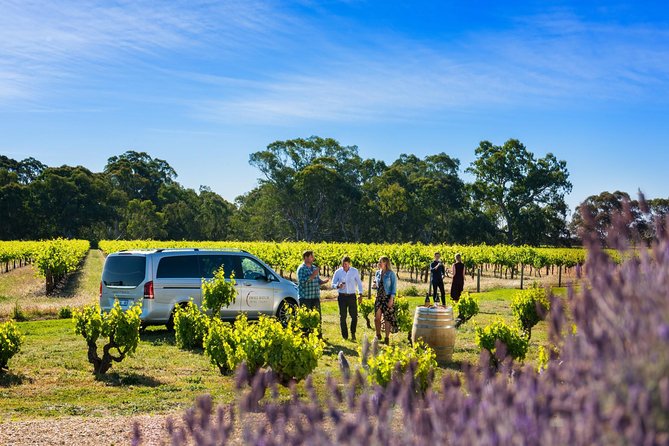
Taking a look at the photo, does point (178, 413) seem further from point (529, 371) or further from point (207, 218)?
point (207, 218)

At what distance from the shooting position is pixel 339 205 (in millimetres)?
78625

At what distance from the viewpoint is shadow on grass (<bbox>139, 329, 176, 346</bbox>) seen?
558 inches

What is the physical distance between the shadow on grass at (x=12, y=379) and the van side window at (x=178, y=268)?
12.7 feet

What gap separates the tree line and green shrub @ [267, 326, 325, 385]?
6687 centimetres

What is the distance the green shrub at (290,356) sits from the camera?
8891 mm

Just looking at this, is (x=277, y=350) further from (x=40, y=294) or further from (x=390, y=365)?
(x=40, y=294)

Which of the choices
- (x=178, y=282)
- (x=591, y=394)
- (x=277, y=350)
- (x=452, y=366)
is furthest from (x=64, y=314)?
(x=591, y=394)

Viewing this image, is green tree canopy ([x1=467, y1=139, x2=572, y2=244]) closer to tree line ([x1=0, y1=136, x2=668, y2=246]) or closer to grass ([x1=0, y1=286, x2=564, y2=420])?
tree line ([x1=0, y1=136, x2=668, y2=246])

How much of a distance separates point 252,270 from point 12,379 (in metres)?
6.12

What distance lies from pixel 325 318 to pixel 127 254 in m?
6.52

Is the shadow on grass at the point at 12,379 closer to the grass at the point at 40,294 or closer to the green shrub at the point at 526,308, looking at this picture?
the grass at the point at 40,294

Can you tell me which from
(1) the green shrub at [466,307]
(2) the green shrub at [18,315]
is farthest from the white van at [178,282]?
(2) the green shrub at [18,315]

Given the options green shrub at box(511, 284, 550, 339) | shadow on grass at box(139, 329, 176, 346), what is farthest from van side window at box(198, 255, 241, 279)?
green shrub at box(511, 284, 550, 339)

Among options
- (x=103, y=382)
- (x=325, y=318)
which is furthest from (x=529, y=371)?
(x=325, y=318)
